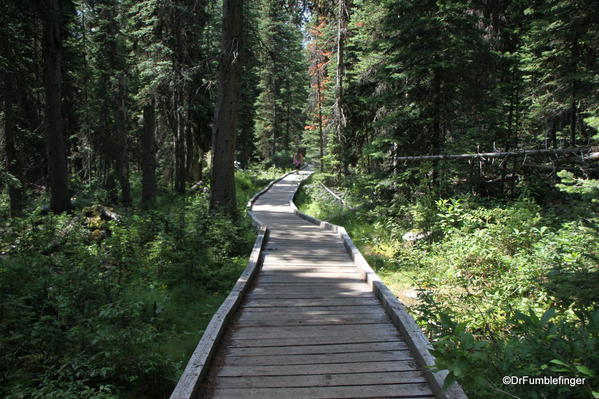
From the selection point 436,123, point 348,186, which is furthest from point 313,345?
point 348,186

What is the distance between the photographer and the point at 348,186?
19.0 meters

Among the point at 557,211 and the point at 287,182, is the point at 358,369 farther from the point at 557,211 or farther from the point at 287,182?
the point at 287,182

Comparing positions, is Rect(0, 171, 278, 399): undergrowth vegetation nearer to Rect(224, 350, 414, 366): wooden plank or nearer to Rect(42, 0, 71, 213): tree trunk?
Rect(224, 350, 414, 366): wooden plank

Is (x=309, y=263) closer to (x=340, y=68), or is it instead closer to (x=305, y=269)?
(x=305, y=269)

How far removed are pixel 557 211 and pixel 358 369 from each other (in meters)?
7.08

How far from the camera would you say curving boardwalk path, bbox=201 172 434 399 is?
136 inches

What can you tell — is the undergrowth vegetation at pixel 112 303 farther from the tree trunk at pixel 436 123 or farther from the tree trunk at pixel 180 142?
the tree trunk at pixel 180 142

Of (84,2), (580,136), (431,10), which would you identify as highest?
(84,2)

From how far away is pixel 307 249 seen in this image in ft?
30.7

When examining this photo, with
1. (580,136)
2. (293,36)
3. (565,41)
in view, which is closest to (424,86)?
(565,41)

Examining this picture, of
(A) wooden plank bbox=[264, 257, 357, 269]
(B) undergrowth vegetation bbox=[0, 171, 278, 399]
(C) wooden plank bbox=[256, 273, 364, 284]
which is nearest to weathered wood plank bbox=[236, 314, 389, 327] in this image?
(B) undergrowth vegetation bbox=[0, 171, 278, 399]

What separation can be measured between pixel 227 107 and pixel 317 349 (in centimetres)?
812

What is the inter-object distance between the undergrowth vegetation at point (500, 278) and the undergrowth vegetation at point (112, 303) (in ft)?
10.5

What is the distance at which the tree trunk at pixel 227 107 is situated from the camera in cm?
1055
